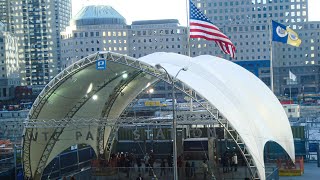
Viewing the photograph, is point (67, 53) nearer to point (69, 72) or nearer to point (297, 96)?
point (297, 96)

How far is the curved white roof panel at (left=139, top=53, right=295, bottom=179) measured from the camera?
26.0 meters

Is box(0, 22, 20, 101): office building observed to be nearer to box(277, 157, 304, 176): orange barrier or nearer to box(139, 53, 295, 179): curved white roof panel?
box(139, 53, 295, 179): curved white roof panel

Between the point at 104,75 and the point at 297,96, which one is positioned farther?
the point at 297,96

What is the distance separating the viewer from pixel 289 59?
442 feet

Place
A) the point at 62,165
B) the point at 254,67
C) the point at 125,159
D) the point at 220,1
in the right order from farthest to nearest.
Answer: the point at 220,1, the point at 254,67, the point at 62,165, the point at 125,159

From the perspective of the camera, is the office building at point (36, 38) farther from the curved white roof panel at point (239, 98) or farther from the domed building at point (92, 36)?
the curved white roof panel at point (239, 98)

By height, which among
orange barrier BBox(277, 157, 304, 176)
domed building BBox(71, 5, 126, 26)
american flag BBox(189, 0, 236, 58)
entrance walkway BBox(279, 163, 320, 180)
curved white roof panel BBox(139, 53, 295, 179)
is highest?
domed building BBox(71, 5, 126, 26)

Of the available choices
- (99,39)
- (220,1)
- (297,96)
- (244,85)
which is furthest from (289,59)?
(244,85)

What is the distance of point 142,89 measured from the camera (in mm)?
37938

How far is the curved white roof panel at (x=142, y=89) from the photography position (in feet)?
87.7

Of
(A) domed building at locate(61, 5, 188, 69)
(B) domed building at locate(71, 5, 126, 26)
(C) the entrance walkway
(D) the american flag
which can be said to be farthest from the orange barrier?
(B) domed building at locate(71, 5, 126, 26)

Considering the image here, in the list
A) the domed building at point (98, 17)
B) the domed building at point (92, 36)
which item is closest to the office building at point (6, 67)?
the domed building at point (92, 36)

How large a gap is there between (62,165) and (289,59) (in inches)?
4204

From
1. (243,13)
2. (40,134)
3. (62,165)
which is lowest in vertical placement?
(62,165)
